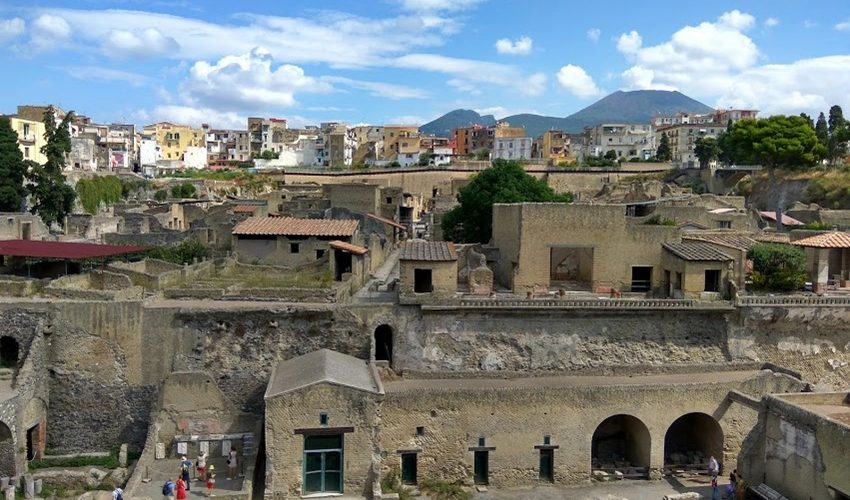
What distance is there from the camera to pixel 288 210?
5250 cm

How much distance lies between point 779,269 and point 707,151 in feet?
185

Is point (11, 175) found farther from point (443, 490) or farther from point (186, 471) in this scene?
point (443, 490)

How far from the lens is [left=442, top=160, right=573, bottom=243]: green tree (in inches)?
1727

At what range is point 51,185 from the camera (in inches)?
1886

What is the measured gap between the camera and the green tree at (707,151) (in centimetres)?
8194

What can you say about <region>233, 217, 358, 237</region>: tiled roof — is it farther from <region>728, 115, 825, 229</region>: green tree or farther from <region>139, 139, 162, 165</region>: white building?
<region>139, 139, 162, 165</region>: white building

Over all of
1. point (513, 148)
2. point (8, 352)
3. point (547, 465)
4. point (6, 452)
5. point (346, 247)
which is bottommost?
point (547, 465)

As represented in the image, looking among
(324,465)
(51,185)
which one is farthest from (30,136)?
(324,465)

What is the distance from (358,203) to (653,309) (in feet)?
90.1

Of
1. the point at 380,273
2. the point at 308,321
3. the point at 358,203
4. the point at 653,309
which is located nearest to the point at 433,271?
the point at 308,321

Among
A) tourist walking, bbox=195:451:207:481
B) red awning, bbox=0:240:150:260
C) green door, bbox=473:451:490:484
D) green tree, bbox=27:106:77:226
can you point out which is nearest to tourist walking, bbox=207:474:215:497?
tourist walking, bbox=195:451:207:481

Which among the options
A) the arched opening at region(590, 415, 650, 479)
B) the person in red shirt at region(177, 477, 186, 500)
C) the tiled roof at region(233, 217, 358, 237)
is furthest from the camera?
the tiled roof at region(233, 217, 358, 237)

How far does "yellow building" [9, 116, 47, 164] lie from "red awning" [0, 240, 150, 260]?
1491 inches

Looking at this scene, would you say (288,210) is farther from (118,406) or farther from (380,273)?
(118,406)
